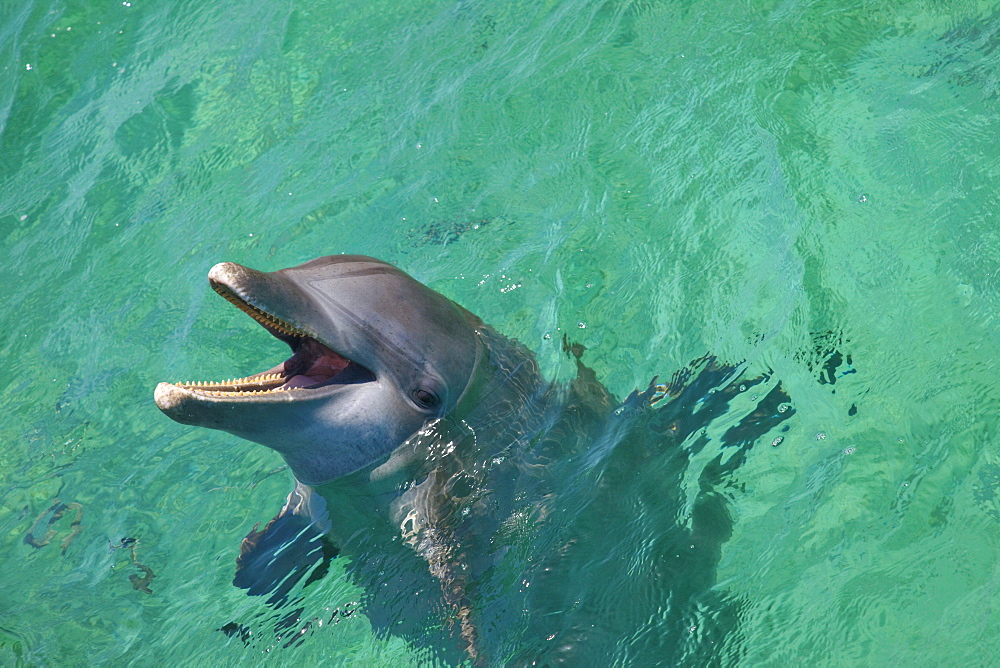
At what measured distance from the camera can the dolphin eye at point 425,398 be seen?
15.6 feet

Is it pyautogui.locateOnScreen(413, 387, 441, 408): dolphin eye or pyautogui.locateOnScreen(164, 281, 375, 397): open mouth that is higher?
pyautogui.locateOnScreen(164, 281, 375, 397): open mouth

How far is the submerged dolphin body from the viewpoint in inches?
181

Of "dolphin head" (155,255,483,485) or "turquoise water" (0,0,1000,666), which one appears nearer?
"dolphin head" (155,255,483,485)

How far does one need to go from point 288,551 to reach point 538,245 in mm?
2831

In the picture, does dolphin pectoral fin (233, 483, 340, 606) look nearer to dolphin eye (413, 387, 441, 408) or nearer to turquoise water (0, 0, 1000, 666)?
turquoise water (0, 0, 1000, 666)

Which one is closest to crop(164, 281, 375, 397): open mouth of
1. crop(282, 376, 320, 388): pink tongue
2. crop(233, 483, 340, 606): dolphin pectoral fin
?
crop(282, 376, 320, 388): pink tongue

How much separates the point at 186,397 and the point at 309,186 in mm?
4002

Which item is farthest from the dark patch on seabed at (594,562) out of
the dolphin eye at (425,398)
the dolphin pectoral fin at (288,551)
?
the dolphin eye at (425,398)

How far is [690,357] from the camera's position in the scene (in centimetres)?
580

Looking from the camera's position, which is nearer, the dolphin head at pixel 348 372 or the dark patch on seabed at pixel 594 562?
the dolphin head at pixel 348 372

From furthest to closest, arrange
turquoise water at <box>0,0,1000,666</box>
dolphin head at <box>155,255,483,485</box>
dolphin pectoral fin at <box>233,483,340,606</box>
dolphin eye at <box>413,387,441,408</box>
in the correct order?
dolphin pectoral fin at <box>233,483,340,606</box> → turquoise water at <box>0,0,1000,666</box> → dolphin eye at <box>413,387,441,408</box> → dolphin head at <box>155,255,483,485</box>

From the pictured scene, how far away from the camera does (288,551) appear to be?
511 cm

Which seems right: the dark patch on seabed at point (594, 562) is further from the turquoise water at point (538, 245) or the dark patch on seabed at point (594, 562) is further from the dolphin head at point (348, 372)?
the dolphin head at point (348, 372)

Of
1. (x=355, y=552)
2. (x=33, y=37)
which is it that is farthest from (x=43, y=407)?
(x=33, y=37)
